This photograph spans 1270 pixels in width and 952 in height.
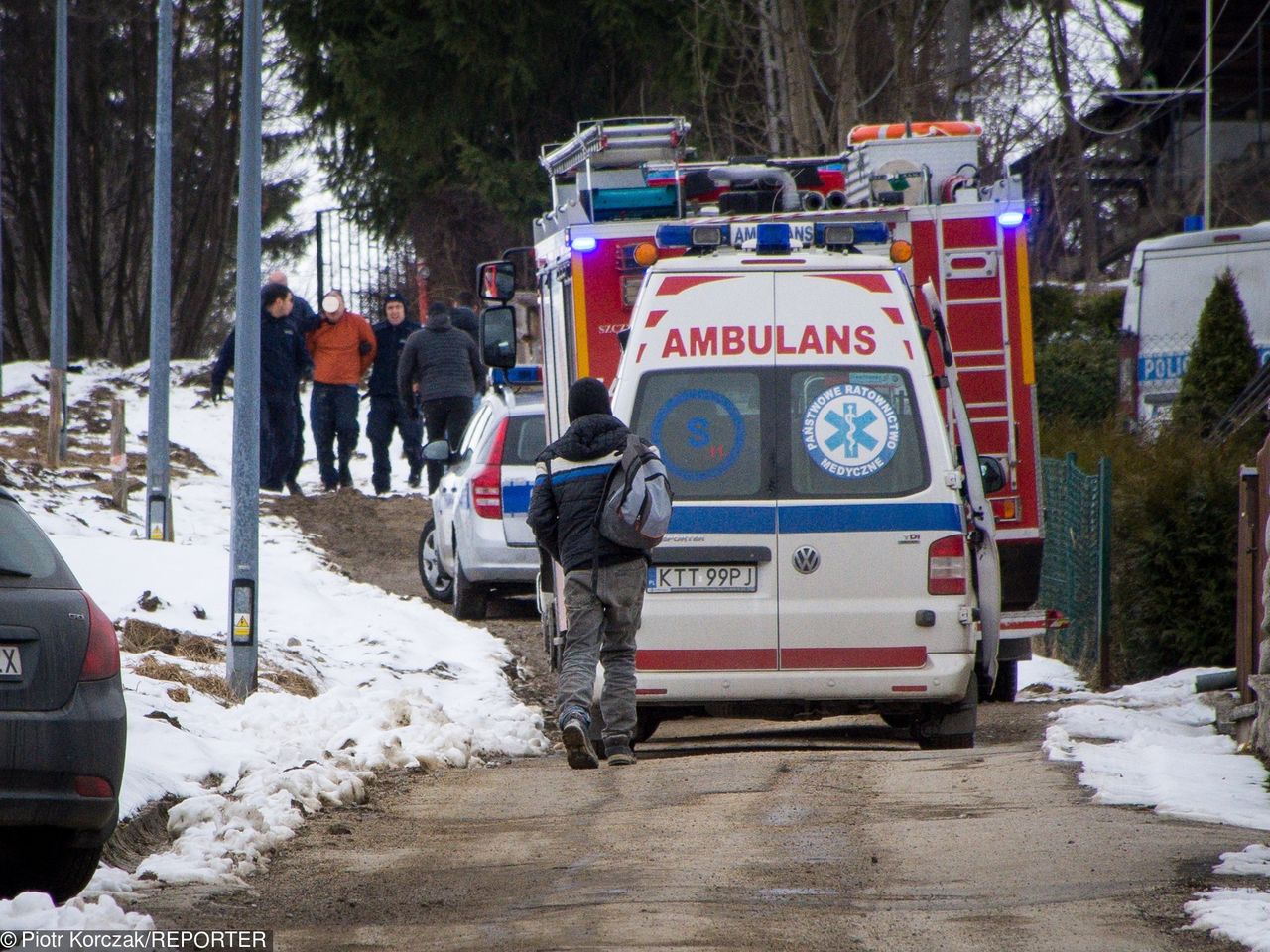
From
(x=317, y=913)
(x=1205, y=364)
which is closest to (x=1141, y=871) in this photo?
(x=317, y=913)

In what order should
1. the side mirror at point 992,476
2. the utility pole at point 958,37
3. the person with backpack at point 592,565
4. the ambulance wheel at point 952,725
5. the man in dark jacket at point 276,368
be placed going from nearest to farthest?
the person with backpack at point 592,565 → the ambulance wheel at point 952,725 → the side mirror at point 992,476 → the man in dark jacket at point 276,368 → the utility pole at point 958,37

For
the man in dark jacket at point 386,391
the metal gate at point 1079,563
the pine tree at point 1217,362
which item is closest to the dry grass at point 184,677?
the metal gate at point 1079,563

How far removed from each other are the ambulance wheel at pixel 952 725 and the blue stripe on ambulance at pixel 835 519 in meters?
0.80

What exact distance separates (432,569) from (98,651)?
9.57m

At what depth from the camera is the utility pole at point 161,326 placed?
15711mm

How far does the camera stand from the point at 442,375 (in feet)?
64.2

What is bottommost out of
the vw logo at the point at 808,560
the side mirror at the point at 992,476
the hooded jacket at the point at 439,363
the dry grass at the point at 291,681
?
the dry grass at the point at 291,681

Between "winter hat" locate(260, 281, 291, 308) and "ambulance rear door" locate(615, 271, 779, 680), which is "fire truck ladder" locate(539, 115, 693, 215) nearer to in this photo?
"ambulance rear door" locate(615, 271, 779, 680)

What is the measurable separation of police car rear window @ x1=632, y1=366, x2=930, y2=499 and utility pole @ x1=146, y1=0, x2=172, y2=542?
745 cm

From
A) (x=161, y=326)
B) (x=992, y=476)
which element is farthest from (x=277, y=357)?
(x=992, y=476)

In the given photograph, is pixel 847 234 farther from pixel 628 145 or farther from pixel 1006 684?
pixel 1006 684

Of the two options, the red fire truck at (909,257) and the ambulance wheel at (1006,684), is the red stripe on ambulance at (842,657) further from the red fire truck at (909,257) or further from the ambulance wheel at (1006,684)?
the ambulance wheel at (1006,684)

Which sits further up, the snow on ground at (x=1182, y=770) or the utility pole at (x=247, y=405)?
the utility pole at (x=247, y=405)

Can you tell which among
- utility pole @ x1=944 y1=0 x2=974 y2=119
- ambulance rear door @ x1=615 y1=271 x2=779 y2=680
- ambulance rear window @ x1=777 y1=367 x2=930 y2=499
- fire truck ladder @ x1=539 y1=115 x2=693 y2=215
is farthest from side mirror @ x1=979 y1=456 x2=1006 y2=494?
utility pole @ x1=944 y1=0 x2=974 y2=119
